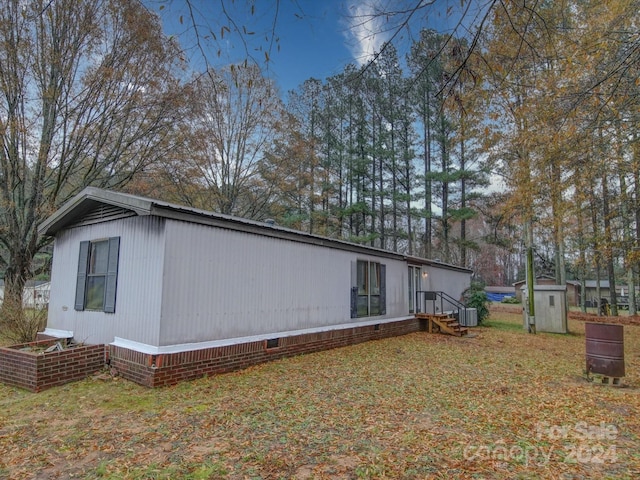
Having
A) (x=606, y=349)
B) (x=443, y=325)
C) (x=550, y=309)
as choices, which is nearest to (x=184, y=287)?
(x=606, y=349)

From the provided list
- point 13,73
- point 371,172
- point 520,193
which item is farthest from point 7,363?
point 371,172

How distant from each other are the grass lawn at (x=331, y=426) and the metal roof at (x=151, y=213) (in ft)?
8.33

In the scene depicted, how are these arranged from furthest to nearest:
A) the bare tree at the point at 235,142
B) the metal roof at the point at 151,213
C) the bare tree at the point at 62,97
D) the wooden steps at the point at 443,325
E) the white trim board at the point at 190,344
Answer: the bare tree at the point at 235,142 → the wooden steps at the point at 443,325 → the bare tree at the point at 62,97 → the metal roof at the point at 151,213 → the white trim board at the point at 190,344

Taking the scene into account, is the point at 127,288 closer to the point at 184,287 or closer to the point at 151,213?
the point at 184,287

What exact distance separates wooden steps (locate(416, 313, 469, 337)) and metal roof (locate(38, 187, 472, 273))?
513 cm

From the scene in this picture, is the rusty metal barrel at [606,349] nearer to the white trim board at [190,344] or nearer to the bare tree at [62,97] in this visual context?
the white trim board at [190,344]

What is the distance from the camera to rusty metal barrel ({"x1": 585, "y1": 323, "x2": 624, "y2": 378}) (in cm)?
582

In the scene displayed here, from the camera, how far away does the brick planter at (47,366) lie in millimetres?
5383

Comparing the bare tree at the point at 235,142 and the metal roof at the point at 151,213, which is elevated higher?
the bare tree at the point at 235,142

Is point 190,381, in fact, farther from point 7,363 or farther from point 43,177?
point 43,177

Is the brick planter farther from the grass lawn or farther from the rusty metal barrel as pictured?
the rusty metal barrel

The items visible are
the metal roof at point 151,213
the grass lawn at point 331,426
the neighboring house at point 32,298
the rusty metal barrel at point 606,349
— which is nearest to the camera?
the grass lawn at point 331,426

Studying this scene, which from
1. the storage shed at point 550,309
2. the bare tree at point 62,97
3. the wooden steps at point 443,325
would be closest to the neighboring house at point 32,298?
the bare tree at point 62,97

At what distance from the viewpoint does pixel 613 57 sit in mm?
5781
